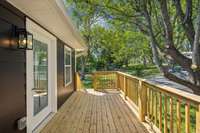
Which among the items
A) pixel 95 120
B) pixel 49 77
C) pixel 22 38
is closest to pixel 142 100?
pixel 95 120

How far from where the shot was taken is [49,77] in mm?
6082

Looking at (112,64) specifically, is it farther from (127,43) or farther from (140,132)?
(140,132)

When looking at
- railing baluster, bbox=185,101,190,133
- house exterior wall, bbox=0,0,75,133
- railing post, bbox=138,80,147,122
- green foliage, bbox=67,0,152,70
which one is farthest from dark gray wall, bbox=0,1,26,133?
green foliage, bbox=67,0,152,70

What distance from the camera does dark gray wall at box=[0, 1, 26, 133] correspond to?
2.93m

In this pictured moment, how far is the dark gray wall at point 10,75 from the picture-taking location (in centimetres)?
293

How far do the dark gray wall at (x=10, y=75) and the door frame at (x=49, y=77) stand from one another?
0.90 ft

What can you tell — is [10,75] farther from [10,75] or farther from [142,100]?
[142,100]

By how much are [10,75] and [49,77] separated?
2.91 m

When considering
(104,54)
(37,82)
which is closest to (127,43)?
(104,54)

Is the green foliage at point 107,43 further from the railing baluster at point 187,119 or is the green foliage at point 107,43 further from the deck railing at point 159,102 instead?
the railing baluster at point 187,119

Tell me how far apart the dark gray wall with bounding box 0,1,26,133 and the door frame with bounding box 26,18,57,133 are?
0.27m

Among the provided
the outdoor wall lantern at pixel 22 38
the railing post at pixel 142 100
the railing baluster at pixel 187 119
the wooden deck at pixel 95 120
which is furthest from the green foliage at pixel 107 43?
the railing baluster at pixel 187 119

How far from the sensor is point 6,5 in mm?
3055

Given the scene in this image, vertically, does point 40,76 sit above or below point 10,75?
below
